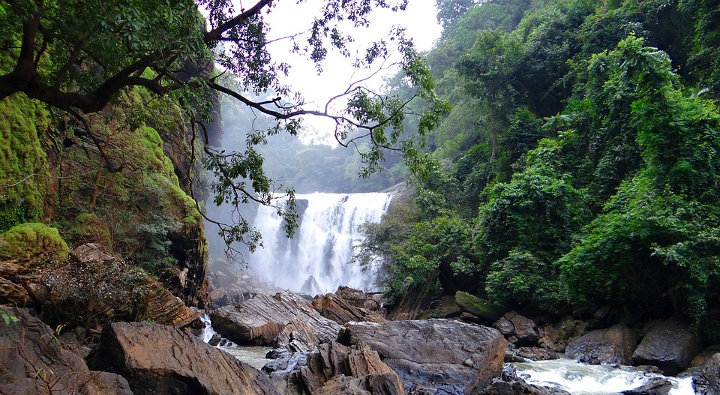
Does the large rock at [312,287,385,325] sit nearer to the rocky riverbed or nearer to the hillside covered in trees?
the rocky riverbed

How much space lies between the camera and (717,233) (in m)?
9.08

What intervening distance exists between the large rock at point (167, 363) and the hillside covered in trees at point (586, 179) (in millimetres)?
4306

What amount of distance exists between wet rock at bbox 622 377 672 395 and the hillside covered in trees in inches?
113

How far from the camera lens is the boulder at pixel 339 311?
48.3ft

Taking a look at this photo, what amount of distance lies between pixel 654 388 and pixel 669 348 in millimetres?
2551

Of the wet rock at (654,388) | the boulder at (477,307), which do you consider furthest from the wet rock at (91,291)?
the boulder at (477,307)

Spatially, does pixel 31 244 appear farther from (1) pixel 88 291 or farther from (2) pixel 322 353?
(2) pixel 322 353

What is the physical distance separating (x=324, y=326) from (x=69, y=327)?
6.96m

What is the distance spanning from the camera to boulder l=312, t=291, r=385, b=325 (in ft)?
48.3

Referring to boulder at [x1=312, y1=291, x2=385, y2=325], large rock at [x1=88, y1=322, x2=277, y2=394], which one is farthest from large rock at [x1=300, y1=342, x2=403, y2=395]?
boulder at [x1=312, y1=291, x2=385, y2=325]

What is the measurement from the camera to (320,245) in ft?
113

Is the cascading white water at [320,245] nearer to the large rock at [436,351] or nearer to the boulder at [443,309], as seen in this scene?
the boulder at [443,309]

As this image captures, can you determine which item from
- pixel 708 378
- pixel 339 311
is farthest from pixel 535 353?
pixel 339 311

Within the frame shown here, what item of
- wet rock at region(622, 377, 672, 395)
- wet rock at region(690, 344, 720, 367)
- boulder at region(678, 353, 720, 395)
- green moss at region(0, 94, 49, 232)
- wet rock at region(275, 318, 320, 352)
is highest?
green moss at region(0, 94, 49, 232)
